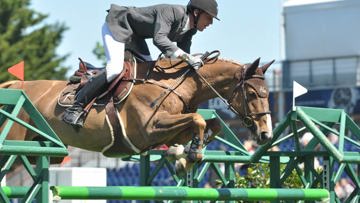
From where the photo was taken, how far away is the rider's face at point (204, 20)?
27.6ft

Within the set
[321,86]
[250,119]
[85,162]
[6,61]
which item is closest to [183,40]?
[250,119]

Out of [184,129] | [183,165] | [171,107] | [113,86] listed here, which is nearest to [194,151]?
[183,165]

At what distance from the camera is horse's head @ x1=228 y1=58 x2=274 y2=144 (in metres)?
8.20

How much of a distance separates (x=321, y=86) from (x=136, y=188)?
15.5 meters

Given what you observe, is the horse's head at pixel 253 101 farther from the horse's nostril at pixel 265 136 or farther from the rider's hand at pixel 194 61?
the rider's hand at pixel 194 61

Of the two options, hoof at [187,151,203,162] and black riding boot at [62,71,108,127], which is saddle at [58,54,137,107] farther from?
hoof at [187,151,203,162]

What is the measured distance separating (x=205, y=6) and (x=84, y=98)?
1.27 metres

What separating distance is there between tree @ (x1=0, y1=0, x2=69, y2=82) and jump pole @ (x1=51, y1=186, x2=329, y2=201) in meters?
24.9

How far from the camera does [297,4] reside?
24.0m

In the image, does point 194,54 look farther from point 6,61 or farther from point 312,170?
point 6,61

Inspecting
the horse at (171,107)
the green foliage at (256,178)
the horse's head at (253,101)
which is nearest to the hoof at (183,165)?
the horse at (171,107)

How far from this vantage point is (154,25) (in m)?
8.38

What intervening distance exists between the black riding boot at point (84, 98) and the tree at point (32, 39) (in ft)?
78.5

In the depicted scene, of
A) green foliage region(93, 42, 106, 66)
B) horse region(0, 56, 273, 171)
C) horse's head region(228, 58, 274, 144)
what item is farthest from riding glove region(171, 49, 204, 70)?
green foliage region(93, 42, 106, 66)
